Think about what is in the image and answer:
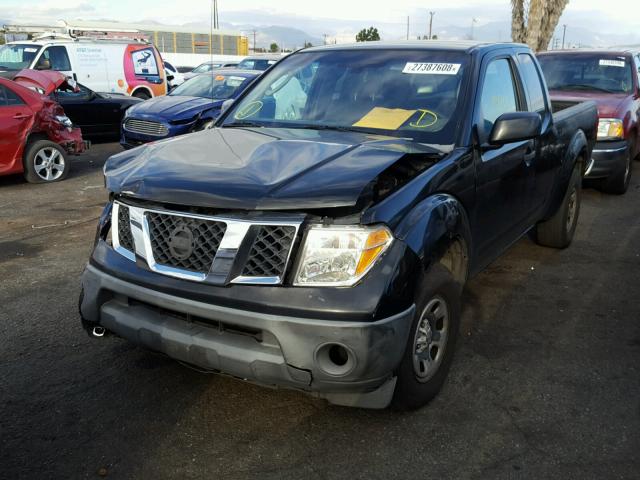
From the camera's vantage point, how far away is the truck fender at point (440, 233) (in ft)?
9.18

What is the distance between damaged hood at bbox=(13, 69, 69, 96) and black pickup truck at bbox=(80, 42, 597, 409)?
794cm

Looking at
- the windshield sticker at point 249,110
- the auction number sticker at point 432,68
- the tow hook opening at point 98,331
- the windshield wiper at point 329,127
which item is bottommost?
the tow hook opening at point 98,331

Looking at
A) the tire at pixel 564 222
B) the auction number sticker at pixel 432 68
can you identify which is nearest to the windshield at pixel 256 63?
the tire at pixel 564 222

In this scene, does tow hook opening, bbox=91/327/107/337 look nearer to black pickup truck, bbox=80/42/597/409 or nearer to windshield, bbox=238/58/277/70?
black pickup truck, bbox=80/42/597/409

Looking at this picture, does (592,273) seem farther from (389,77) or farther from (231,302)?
(231,302)

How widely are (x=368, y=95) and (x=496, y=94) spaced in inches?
33.8

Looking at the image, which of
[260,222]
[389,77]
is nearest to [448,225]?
[260,222]

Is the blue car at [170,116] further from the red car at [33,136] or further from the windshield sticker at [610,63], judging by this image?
the windshield sticker at [610,63]

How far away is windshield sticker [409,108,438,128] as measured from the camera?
3637mm

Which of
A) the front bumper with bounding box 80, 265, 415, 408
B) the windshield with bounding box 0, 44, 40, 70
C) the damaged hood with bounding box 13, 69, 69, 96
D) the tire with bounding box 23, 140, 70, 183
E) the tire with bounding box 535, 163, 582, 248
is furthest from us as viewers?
the windshield with bounding box 0, 44, 40, 70

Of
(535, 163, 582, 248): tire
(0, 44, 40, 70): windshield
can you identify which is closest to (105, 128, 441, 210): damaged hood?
(535, 163, 582, 248): tire

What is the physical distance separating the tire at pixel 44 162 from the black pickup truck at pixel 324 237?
19.9ft

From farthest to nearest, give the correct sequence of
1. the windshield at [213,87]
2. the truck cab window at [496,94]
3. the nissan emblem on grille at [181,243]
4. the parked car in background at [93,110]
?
the parked car in background at [93,110]
the windshield at [213,87]
the truck cab window at [496,94]
the nissan emblem on grille at [181,243]

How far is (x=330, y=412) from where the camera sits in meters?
3.16
